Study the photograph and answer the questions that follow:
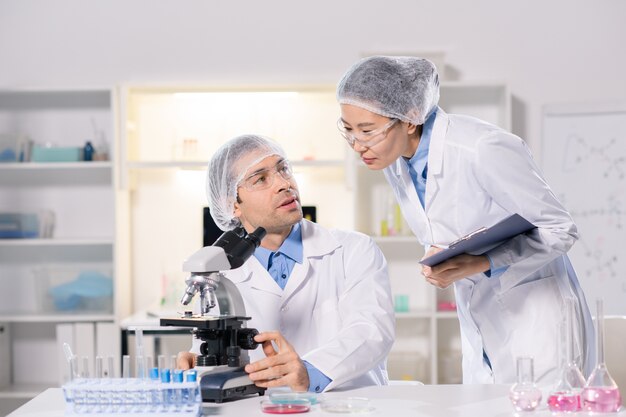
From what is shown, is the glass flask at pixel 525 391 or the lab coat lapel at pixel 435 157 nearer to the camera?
the glass flask at pixel 525 391

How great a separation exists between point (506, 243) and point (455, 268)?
0.50 feet

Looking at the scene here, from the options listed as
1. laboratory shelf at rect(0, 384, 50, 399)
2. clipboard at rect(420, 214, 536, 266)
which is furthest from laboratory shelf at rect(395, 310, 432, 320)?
clipboard at rect(420, 214, 536, 266)

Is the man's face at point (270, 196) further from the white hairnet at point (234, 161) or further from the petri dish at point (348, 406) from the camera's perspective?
the petri dish at point (348, 406)

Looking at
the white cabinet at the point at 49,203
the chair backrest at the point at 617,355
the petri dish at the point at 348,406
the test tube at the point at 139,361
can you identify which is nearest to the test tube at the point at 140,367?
the test tube at the point at 139,361

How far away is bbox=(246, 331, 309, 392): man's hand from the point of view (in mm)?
1895

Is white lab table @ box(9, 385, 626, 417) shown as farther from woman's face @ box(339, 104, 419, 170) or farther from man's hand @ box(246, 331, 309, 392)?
woman's face @ box(339, 104, 419, 170)

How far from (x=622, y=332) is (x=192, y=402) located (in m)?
1.29

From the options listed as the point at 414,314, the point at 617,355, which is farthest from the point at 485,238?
the point at 414,314

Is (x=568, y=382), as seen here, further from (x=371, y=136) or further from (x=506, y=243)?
(x=371, y=136)

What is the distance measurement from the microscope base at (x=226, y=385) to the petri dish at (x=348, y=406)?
19cm

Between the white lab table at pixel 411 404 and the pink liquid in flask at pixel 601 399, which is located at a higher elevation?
the pink liquid in flask at pixel 601 399

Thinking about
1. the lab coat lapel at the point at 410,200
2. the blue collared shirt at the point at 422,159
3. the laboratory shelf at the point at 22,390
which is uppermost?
the blue collared shirt at the point at 422,159

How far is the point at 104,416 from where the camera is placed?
5.41 ft

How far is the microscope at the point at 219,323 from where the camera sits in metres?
1.81
